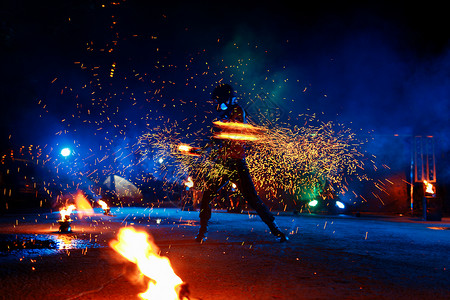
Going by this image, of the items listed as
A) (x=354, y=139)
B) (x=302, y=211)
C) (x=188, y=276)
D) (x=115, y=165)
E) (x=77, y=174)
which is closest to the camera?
(x=188, y=276)

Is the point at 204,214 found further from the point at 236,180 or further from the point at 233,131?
the point at 233,131

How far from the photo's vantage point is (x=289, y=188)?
65.6ft

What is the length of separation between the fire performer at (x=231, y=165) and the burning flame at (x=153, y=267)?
1198mm

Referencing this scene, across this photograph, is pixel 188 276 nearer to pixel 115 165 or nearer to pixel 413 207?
pixel 413 207

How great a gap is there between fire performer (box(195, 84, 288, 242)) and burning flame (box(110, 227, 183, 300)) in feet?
3.93

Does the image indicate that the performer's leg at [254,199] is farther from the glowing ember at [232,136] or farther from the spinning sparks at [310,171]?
the spinning sparks at [310,171]

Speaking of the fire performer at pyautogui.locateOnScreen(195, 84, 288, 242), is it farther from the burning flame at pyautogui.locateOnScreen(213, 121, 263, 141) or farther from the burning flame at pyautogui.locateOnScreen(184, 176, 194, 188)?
the burning flame at pyautogui.locateOnScreen(184, 176, 194, 188)

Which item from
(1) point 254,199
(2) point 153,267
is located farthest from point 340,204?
(2) point 153,267

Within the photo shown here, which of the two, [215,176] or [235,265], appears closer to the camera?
[235,265]

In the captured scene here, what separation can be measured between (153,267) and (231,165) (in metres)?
2.52

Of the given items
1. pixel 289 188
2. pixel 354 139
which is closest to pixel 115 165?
pixel 289 188

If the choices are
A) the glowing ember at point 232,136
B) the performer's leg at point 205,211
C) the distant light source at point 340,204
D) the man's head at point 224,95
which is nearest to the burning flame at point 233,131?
the glowing ember at point 232,136

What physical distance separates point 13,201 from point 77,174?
7.74 meters

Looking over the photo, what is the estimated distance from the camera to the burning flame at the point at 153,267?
2893 mm
